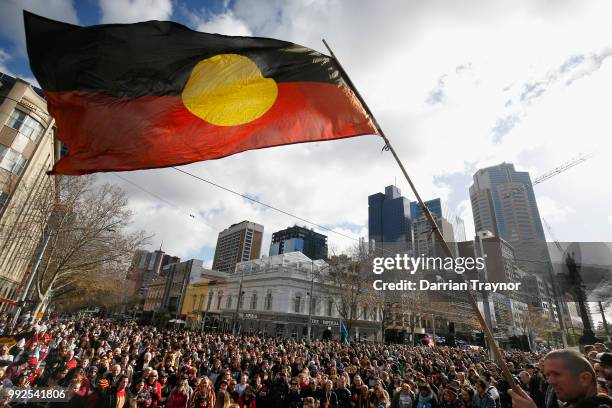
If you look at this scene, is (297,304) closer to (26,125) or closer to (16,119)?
(26,125)

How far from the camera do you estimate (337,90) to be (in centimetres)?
527

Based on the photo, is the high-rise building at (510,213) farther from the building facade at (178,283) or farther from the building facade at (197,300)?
the building facade at (197,300)

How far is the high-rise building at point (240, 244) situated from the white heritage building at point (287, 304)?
9888 cm

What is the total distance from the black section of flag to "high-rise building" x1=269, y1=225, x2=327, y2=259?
16618 centimetres

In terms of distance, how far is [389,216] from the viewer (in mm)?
182125

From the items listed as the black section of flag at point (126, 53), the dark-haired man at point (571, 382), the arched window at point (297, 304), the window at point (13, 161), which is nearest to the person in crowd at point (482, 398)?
the dark-haired man at point (571, 382)

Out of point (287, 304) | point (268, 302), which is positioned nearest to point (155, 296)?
point (268, 302)

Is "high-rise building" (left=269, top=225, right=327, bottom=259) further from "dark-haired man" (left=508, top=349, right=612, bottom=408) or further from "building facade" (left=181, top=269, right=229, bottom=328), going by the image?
"dark-haired man" (left=508, top=349, right=612, bottom=408)

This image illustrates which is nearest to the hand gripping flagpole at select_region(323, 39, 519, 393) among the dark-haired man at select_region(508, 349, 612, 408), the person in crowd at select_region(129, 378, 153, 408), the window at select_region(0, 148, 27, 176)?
the dark-haired man at select_region(508, 349, 612, 408)

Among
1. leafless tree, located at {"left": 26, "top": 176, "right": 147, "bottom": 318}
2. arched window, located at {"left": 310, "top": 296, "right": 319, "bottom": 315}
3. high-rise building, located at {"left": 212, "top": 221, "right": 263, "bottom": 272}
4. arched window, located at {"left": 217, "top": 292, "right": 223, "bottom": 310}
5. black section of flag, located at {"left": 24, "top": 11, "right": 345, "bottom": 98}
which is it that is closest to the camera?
black section of flag, located at {"left": 24, "top": 11, "right": 345, "bottom": 98}

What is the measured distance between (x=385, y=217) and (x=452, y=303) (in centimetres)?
12211

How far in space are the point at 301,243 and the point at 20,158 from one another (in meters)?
149

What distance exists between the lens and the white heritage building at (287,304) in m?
45.2

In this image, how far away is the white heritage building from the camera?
45219 mm
